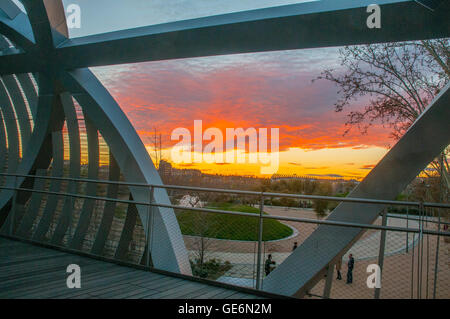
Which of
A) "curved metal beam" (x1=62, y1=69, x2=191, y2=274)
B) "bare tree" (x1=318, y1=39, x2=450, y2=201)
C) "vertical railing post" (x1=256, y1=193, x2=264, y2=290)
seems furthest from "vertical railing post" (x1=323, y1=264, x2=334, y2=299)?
"bare tree" (x1=318, y1=39, x2=450, y2=201)

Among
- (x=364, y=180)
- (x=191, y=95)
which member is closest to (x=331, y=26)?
(x=364, y=180)

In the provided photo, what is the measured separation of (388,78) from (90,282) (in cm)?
728

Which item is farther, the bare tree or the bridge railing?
the bare tree

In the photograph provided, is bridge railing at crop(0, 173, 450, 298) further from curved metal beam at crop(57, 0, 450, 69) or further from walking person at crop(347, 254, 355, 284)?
curved metal beam at crop(57, 0, 450, 69)

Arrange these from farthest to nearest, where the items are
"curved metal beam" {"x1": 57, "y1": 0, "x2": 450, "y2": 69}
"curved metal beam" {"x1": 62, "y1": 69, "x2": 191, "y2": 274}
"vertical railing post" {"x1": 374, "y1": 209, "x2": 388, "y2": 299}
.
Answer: "curved metal beam" {"x1": 62, "y1": 69, "x2": 191, "y2": 274}
"curved metal beam" {"x1": 57, "y1": 0, "x2": 450, "y2": 69}
"vertical railing post" {"x1": 374, "y1": 209, "x2": 388, "y2": 299}

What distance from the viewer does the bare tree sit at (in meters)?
7.35

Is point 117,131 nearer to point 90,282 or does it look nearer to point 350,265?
point 90,282

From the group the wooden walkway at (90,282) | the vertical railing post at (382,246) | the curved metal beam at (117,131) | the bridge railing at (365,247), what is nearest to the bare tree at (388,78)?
the bridge railing at (365,247)

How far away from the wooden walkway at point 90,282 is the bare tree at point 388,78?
198 inches

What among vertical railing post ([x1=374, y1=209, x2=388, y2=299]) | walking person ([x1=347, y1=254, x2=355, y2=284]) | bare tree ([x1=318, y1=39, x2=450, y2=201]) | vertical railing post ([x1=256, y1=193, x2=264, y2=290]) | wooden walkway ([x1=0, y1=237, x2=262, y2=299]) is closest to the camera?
vertical railing post ([x1=374, y1=209, x2=388, y2=299])

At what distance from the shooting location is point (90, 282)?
143 inches

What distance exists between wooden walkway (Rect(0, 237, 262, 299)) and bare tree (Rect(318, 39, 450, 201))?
5025 mm

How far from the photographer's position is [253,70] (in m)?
10.0
